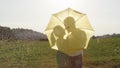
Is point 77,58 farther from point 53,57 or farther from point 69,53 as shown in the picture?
point 53,57

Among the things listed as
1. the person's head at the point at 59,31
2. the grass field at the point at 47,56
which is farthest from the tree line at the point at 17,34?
the person's head at the point at 59,31

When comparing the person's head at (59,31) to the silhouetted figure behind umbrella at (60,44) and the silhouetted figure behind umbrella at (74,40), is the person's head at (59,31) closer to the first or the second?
the silhouetted figure behind umbrella at (60,44)

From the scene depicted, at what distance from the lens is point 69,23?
837cm

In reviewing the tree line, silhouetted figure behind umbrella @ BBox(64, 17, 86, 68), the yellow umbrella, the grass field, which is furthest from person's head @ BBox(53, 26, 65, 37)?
the tree line

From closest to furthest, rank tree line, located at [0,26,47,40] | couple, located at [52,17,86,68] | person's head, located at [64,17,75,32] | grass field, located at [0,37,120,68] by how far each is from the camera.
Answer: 1. couple, located at [52,17,86,68]
2. person's head, located at [64,17,75,32]
3. grass field, located at [0,37,120,68]
4. tree line, located at [0,26,47,40]

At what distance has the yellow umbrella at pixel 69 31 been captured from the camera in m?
8.22

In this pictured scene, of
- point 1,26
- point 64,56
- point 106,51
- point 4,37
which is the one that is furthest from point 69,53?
point 1,26

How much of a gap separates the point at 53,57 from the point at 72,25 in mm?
15033

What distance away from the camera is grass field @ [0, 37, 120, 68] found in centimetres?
2031

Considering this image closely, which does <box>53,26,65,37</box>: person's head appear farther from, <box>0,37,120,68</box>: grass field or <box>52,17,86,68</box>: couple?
<box>0,37,120,68</box>: grass field

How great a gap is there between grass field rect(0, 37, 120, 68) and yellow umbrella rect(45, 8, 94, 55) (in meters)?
11.1

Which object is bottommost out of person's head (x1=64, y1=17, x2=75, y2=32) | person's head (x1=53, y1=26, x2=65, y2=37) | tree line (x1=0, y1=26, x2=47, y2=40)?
tree line (x1=0, y1=26, x2=47, y2=40)

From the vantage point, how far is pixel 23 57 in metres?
23.8

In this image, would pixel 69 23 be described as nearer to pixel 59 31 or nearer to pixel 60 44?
pixel 59 31
